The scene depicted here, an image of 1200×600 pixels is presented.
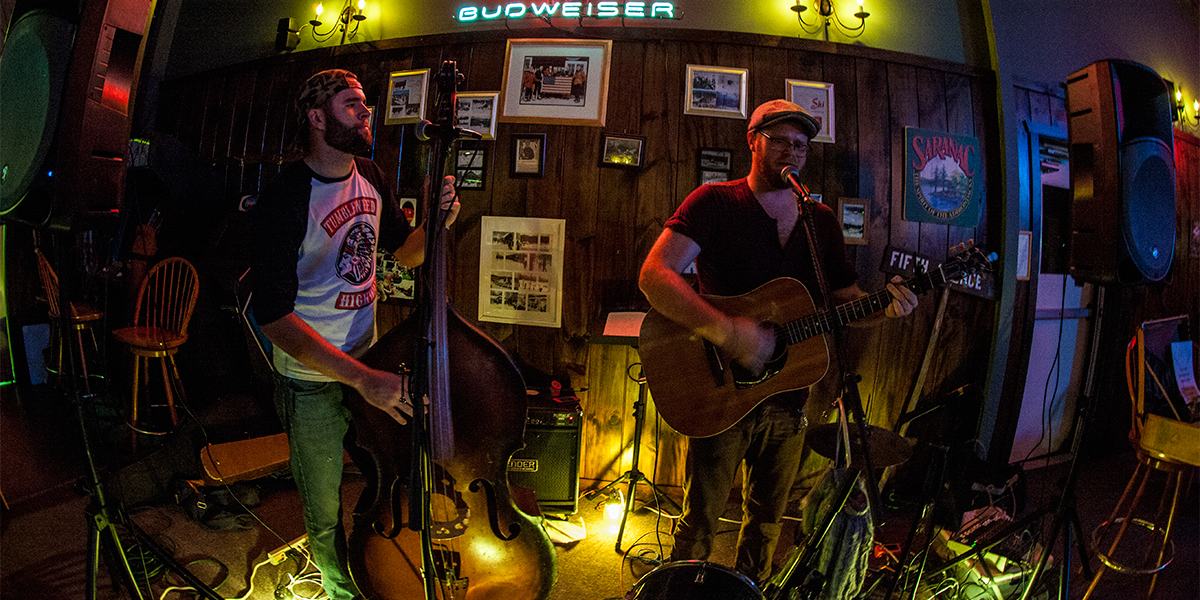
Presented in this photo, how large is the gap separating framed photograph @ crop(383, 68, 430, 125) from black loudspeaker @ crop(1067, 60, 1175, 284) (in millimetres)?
3363

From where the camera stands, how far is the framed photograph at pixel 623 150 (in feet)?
11.2

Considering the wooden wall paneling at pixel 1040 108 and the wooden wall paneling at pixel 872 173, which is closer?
the wooden wall paneling at pixel 872 173

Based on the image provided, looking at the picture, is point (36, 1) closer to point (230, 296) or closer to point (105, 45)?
point (105, 45)

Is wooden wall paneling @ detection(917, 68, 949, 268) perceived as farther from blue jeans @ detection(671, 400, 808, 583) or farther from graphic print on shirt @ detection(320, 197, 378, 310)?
graphic print on shirt @ detection(320, 197, 378, 310)

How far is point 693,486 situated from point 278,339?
1572mm

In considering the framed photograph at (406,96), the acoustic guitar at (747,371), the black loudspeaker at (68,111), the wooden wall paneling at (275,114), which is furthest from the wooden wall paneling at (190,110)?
the acoustic guitar at (747,371)

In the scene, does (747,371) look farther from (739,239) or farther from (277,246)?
(277,246)

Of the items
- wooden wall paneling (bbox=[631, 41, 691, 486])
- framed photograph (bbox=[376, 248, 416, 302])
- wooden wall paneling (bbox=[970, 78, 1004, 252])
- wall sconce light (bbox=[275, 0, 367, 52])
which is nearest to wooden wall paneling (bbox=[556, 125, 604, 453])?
wooden wall paneling (bbox=[631, 41, 691, 486])

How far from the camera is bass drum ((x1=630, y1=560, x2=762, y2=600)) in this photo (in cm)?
170

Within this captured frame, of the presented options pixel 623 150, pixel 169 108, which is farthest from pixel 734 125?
pixel 169 108

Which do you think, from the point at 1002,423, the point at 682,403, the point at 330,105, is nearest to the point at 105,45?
the point at 330,105

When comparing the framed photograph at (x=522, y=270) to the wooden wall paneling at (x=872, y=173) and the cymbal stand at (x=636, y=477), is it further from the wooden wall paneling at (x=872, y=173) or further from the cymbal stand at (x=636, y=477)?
the wooden wall paneling at (x=872, y=173)

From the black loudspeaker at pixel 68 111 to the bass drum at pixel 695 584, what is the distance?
A: 1.90 m

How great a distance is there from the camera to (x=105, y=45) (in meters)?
1.45
